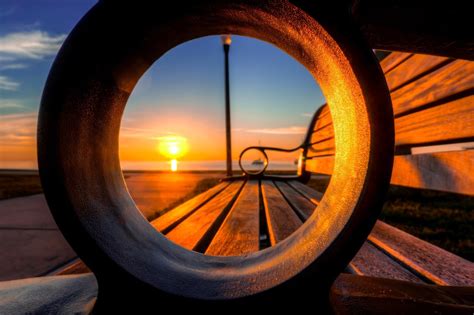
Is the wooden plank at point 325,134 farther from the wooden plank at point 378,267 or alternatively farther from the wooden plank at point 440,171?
the wooden plank at point 378,267

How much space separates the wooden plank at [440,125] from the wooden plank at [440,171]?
96 mm

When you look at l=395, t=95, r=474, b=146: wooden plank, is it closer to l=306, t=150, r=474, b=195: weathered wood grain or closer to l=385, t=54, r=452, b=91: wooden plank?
l=306, t=150, r=474, b=195: weathered wood grain

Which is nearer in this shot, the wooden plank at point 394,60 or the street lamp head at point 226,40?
the wooden plank at point 394,60

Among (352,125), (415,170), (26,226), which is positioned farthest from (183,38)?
(26,226)

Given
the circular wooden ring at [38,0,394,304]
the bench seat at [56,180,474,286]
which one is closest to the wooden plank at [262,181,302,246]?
the bench seat at [56,180,474,286]

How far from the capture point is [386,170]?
0.58m

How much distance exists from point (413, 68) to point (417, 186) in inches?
30.9

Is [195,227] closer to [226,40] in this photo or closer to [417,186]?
[417,186]

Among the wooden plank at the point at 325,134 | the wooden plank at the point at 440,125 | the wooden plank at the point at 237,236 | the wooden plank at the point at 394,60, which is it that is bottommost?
the wooden plank at the point at 237,236

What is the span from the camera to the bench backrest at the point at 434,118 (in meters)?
1.24

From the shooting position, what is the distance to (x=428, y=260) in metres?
1.01

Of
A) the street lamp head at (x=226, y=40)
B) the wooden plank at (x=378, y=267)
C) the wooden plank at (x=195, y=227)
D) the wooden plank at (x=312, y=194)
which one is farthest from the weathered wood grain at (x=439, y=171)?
the street lamp head at (x=226, y=40)

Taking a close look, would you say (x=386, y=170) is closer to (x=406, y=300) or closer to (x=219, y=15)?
(x=406, y=300)

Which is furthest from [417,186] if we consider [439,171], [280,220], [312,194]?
[312,194]
